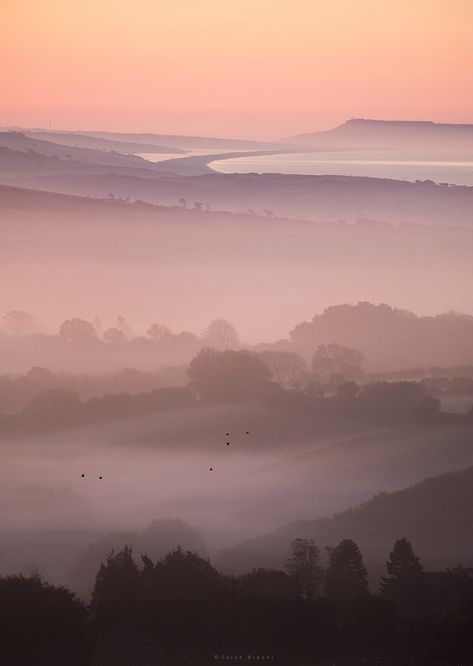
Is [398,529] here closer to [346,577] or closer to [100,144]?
[346,577]

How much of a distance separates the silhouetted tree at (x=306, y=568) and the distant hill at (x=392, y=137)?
29.9m

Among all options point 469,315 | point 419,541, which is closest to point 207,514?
point 419,541

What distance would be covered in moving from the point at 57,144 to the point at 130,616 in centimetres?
3347

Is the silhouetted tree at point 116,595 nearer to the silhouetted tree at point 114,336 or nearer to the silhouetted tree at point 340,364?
the silhouetted tree at point 340,364

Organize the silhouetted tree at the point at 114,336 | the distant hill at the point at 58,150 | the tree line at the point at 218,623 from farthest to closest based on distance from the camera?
the silhouetted tree at the point at 114,336 → the distant hill at the point at 58,150 → the tree line at the point at 218,623

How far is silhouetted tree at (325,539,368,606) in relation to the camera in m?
24.4

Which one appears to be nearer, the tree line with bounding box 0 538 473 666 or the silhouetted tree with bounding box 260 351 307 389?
the tree line with bounding box 0 538 473 666

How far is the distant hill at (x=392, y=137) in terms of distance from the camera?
56.3 m

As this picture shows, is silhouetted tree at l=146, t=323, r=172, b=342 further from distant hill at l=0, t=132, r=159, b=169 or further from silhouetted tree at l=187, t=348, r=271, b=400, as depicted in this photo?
distant hill at l=0, t=132, r=159, b=169

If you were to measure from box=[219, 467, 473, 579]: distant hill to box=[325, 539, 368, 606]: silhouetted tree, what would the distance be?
2.50 feet

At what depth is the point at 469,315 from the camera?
199ft

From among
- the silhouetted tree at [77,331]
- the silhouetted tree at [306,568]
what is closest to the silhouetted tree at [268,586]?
the silhouetted tree at [306,568]

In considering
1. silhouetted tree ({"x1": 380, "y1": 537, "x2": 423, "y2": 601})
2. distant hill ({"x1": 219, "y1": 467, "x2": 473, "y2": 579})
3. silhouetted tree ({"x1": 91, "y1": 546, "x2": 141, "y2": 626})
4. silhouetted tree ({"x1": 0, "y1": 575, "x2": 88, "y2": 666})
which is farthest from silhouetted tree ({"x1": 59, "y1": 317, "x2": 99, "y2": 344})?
silhouetted tree ({"x1": 0, "y1": 575, "x2": 88, "y2": 666})

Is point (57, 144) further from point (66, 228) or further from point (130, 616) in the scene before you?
point (130, 616)
